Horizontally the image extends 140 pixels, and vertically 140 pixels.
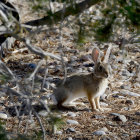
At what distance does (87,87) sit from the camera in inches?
241

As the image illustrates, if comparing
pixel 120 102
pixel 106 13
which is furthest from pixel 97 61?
pixel 106 13

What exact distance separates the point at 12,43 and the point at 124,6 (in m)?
5.43

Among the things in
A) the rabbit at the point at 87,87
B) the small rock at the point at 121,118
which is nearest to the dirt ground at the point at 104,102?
the small rock at the point at 121,118

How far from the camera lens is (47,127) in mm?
5086

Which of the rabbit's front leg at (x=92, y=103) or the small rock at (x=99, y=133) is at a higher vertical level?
the small rock at (x=99, y=133)

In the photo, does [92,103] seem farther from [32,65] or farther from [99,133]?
[32,65]

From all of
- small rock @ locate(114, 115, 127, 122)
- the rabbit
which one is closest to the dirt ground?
small rock @ locate(114, 115, 127, 122)

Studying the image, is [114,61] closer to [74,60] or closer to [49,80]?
[74,60]

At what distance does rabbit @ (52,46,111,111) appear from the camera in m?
6.02

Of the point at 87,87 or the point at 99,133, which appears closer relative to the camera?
the point at 99,133

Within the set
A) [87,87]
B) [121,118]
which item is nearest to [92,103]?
[87,87]

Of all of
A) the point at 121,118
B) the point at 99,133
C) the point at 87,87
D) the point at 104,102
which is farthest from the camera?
the point at 104,102

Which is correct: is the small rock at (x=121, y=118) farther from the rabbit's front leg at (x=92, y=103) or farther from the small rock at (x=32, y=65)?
the small rock at (x=32, y=65)

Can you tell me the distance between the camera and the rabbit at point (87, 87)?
6023 millimetres
